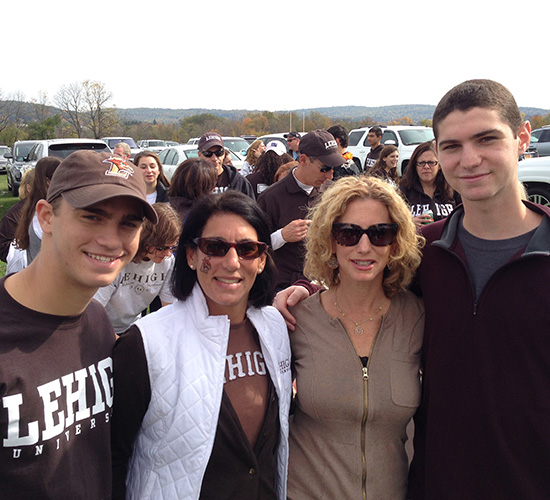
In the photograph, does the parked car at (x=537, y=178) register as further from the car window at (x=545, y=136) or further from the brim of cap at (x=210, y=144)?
the car window at (x=545, y=136)

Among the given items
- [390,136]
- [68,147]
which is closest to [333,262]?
[68,147]

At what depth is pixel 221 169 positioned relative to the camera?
20.2 feet

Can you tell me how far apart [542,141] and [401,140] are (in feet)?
20.9

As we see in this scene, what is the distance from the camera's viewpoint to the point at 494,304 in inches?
72.9

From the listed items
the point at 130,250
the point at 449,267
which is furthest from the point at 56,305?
the point at 449,267

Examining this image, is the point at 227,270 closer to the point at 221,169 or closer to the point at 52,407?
the point at 52,407

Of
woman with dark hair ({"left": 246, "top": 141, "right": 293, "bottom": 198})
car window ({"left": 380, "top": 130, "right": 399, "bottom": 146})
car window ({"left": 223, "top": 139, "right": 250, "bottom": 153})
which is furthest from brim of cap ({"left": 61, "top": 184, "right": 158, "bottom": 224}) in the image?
car window ({"left": 223, "top": 139, "right": 250, "bottom": 153})

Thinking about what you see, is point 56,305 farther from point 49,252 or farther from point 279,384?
point 279,384

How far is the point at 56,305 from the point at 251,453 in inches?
38.0

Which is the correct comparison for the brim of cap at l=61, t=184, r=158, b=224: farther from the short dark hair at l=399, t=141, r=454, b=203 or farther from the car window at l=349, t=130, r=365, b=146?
the car window at l=349, t=130, r=365, b=146

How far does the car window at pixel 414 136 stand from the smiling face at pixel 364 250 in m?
15.0

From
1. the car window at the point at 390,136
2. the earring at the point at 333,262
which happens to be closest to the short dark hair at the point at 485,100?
the earring at the point at 333,262

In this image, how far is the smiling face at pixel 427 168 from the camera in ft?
17.5

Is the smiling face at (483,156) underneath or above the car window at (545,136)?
underneath
